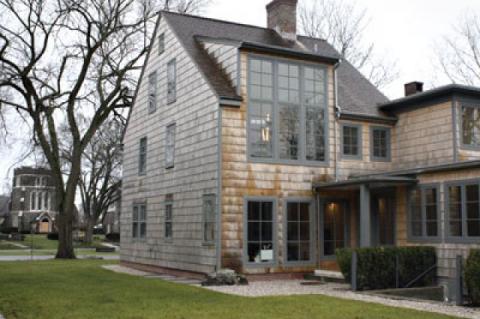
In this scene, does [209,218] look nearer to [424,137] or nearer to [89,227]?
[424,137]

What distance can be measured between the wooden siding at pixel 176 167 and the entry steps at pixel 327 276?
2892mm

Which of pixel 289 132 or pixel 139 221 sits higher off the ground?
pixel 289 132

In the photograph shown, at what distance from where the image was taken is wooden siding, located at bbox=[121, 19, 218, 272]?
1720cm

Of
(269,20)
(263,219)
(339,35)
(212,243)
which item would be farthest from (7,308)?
(339,35)

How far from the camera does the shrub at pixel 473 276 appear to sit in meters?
11.9

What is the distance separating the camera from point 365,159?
1895cm

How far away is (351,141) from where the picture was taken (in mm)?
18812

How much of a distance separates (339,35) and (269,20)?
16.4m

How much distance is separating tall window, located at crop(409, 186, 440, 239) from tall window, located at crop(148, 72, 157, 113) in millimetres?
10205

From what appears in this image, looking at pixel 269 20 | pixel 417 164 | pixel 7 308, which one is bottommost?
pixel 7 308

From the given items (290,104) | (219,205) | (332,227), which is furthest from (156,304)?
(290,104)

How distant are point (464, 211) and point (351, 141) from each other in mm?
5064

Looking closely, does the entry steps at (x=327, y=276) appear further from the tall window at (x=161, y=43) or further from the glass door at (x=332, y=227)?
the tall window at (x=161, y=43)

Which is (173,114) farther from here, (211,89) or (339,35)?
(339,35)
